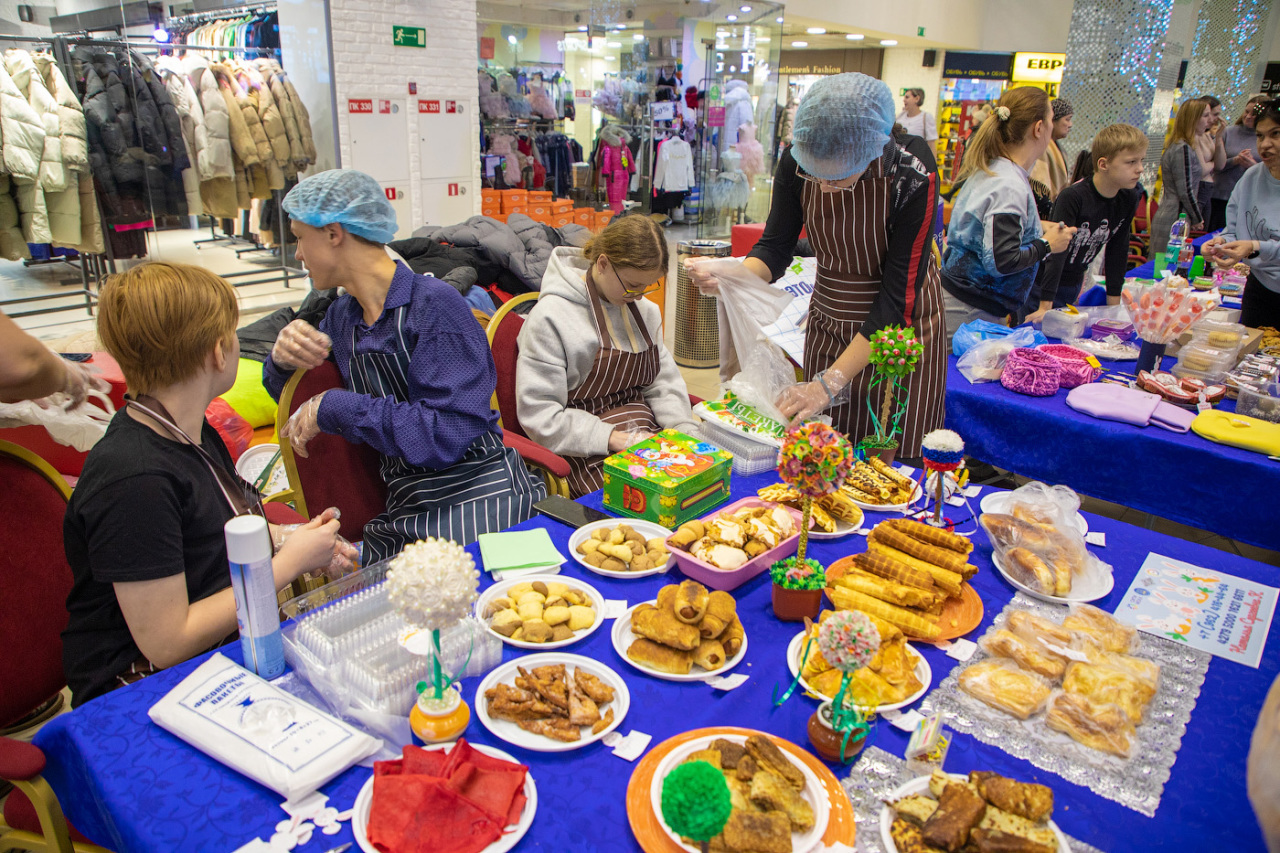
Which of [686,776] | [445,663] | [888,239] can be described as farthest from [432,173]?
[686,776]

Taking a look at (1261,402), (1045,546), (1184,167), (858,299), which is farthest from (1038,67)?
(1045,546)

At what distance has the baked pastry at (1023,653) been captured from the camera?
1.39 m

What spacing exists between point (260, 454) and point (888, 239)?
2.59m

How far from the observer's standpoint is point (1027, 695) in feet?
4.37

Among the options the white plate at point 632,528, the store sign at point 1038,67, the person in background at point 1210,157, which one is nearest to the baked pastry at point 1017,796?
the white plate at point 632,528

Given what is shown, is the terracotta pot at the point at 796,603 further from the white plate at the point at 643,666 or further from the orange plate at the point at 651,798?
the orange plate at the point at 651,798

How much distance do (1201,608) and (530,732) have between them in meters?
1.46

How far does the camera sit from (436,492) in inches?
87.0

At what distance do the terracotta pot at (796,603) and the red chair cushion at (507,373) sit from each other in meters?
1.35

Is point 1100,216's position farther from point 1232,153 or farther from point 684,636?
point 1232,153

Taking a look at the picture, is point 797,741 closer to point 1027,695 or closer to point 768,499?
point 1027,695

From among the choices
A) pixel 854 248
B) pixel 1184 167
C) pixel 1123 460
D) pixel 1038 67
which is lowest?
pixel 1123 460

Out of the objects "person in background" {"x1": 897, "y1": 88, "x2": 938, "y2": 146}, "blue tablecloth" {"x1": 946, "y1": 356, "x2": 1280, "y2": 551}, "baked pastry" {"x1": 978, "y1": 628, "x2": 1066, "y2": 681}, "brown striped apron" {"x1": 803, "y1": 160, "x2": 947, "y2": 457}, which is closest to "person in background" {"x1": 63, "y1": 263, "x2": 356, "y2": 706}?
"baked pastry" {"x1": 978, "y1": 628, "x2": 1066, "y2": 681}

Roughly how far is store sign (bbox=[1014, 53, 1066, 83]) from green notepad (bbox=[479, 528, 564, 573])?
53.4ft
